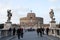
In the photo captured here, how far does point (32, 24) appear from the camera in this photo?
442ft

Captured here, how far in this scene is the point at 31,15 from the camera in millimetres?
140750

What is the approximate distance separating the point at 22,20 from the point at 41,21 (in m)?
11.8

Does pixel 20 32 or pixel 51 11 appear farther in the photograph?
pixel 51 11

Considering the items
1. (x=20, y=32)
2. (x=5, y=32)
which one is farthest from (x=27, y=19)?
(x=20, y=32)

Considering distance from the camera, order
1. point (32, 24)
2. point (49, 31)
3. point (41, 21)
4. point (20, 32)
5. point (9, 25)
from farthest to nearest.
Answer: point (41, 21), point (32, 24), point (9, 25), point (49, 31), point (20, 32)

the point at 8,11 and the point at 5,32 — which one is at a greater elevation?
the point at 8,11

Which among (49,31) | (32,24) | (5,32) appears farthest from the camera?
(32,24)

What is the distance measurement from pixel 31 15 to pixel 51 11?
9005 cm

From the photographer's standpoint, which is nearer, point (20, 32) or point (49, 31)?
point (20, 32)

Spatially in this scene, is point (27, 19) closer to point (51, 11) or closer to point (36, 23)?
point (36, 23)

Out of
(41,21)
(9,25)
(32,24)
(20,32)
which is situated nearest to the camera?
(20,32)

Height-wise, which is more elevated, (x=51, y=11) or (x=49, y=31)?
(x=51, y=11)

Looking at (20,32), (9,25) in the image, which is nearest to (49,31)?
(9,25)

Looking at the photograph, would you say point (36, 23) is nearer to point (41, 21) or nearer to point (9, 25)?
point (41, 21)
